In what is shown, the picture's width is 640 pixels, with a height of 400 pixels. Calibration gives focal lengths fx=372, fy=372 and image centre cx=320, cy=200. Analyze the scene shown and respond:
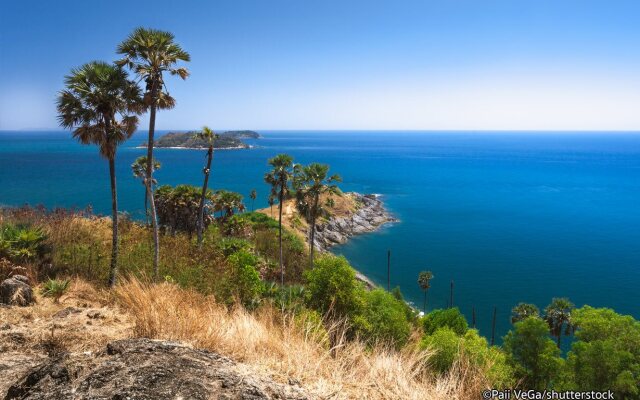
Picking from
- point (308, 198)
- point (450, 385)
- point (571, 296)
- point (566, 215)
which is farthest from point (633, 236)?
point (450, 385)

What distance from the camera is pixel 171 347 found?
4.12 m

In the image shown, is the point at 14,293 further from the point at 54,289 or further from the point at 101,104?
the point at 101,104

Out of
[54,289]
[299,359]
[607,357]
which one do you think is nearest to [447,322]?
[607,357]

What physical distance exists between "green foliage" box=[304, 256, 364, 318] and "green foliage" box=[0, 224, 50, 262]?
11055 millimetres

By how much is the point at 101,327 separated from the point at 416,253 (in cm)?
6123

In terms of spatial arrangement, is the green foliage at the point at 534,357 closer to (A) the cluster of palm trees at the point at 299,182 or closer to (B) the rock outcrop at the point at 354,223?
(A) the cluster of palm trees at the point at 299,182

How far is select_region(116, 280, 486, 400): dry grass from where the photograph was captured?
455 cm

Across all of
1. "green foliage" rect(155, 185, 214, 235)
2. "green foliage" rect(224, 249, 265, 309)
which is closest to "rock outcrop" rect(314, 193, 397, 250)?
"green foliage" rect(155, 185, 214, 235)

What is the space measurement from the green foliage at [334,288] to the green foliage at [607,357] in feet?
31.3

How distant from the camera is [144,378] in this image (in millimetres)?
3486

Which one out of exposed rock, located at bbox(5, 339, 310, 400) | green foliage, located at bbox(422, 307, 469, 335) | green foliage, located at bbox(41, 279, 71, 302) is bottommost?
green foliage, located at bbox(422, 307, 469, 335)

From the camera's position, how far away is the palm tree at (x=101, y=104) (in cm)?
1309

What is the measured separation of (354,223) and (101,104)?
63.1 metres

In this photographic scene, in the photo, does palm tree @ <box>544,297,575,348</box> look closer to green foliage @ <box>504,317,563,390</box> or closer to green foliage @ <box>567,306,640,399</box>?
green foliage @ <box>567,306,640,399</box>
